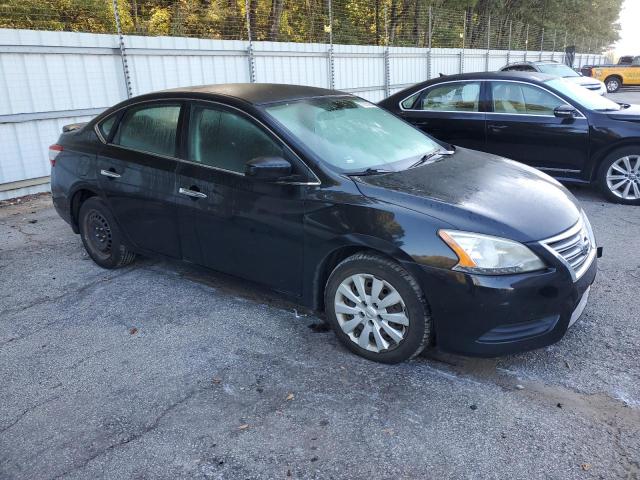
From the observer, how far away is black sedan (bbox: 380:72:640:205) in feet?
21.2

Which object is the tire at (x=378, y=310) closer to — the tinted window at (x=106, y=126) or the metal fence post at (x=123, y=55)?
the tinted window at (x=106, y=126)

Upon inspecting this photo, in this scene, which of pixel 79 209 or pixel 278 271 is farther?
pixel 79 209

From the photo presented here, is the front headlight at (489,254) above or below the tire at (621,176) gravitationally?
above

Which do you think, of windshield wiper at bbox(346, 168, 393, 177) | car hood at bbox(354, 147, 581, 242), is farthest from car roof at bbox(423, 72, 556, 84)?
windshield wiper at bbox(346, 168, 393, 177)

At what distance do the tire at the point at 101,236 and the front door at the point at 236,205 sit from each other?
96 centimetres

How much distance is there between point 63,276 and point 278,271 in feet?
7.76

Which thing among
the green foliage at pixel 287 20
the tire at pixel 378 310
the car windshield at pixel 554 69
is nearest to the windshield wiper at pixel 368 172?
the tire at pixel 378 310

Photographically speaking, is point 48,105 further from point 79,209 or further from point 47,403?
point 47,403

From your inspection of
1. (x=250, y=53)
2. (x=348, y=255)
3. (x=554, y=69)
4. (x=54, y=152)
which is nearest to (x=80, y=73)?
(x=54, y=152)

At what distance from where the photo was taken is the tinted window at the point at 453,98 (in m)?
7.28

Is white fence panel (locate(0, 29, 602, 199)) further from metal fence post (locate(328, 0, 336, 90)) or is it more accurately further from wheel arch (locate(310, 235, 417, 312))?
wheel arch (locate(310, 235, 417, 312))

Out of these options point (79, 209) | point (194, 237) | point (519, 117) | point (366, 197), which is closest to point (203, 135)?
point (194, 237)

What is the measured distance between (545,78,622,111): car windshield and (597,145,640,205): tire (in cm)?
67

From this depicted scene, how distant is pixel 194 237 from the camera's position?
400 cm
